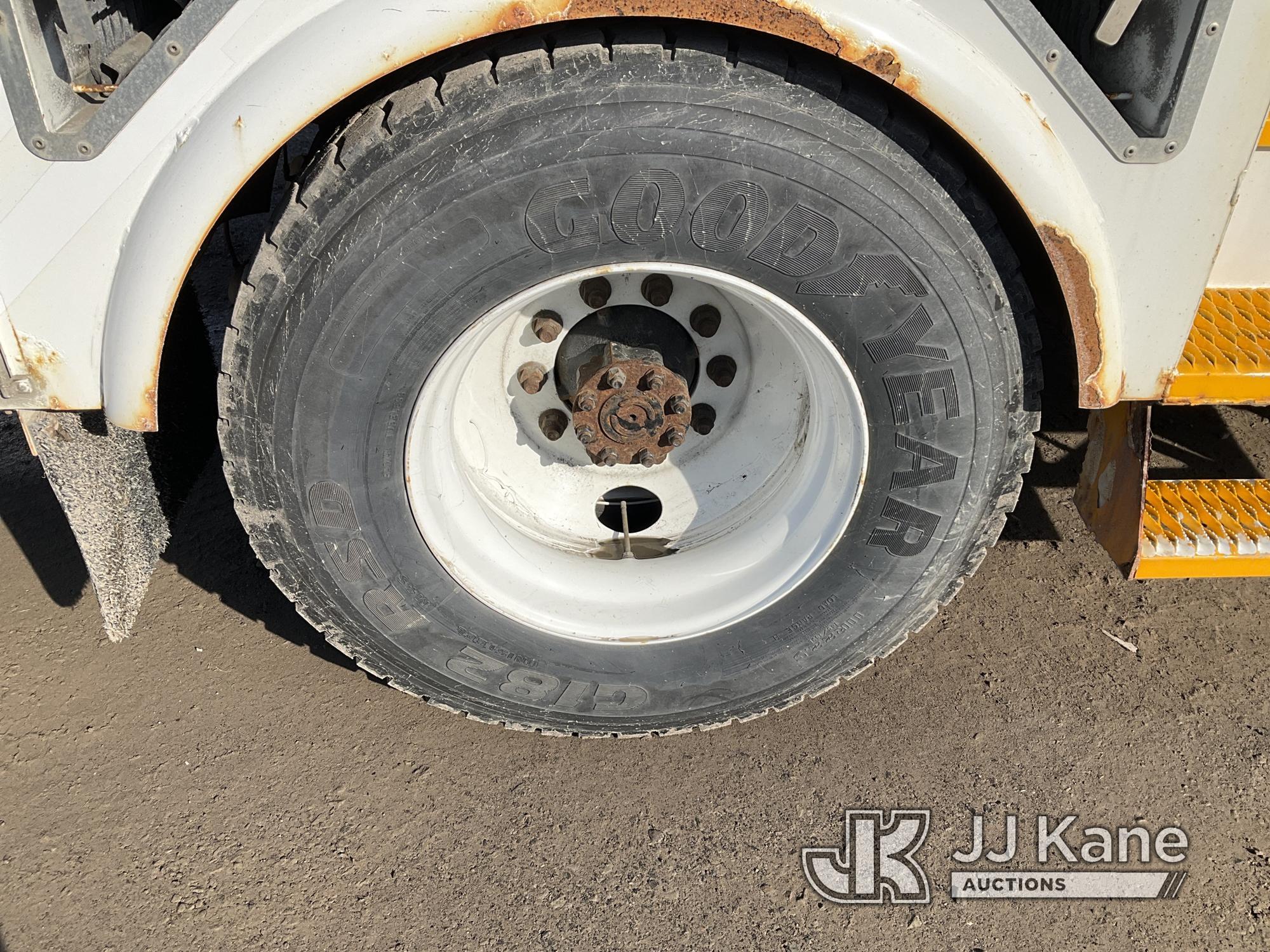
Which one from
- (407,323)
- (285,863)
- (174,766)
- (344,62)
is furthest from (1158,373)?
(174,766)

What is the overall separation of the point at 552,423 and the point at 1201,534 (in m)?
1.48

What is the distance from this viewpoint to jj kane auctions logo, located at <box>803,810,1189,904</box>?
2037 millimetres

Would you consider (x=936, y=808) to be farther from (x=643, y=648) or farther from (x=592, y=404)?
(x=592, y=404)

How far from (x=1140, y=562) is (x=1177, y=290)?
65 cm

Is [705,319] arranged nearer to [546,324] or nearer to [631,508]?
[546,324]

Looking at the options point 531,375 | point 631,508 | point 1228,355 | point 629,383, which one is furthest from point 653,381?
point 1228,355

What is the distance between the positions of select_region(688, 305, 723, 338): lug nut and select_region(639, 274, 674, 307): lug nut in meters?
0.07

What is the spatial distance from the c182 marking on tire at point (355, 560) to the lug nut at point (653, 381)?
641mm

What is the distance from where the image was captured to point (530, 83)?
1.55 metres

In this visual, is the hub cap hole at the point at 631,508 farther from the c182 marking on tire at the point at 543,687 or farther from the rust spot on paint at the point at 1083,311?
the rust spot on paint at the point at 1083,311

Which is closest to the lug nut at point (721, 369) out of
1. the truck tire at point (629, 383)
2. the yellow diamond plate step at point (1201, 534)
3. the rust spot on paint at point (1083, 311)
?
the truck tire at point (629, 383)

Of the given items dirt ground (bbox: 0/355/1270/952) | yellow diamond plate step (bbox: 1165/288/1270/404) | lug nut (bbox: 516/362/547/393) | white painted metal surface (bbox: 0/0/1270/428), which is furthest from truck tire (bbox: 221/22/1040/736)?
yellow diamond plate step (bbox: 1165/288/1270/404)

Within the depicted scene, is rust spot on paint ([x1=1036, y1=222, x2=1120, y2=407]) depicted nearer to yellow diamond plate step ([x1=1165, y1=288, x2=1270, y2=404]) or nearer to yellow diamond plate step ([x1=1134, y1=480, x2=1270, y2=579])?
yellow diamond plate step ([x1=1165, y1=288, x2=1270, y2=404])

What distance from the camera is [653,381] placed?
6.59 feet
